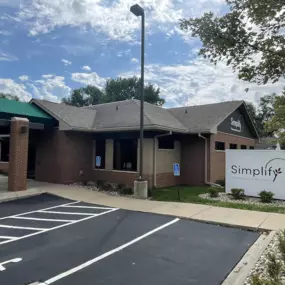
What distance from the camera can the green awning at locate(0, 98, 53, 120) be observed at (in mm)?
13408

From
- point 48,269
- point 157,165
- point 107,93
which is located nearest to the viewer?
point 48,269

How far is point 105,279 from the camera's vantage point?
14.9 feet

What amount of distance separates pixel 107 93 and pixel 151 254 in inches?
1726

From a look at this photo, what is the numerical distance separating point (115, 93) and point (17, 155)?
35508 mm

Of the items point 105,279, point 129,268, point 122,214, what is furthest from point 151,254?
point 122,214

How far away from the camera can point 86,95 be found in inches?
2002

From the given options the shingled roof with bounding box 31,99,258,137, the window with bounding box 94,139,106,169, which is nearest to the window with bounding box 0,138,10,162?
the shingled roof with bounding box 31,99,258,137

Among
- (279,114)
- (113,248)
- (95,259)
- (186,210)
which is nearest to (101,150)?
(186,210)

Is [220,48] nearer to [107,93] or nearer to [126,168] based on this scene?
[126,168]

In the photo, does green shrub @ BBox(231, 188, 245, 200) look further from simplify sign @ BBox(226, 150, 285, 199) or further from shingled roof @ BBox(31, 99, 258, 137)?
shingled roof @ BBox(31, 99, 258, 137)

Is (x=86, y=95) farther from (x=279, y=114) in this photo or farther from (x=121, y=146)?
(x=279, y=114)

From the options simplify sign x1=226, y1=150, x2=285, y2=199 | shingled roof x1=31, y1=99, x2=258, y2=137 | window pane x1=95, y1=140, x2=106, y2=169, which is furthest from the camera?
Result: window pane x1=95, y1=140, x2=106, y2=169

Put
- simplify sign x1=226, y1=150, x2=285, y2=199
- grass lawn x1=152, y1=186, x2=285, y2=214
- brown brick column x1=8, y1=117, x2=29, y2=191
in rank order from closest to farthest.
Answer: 1. grass lawn x1=152, y1=186, x2=285, y2=214
2. simplify sign x1=226, y1=150, x2=285, y2=199
3. brown brick column x1=8, y1=117, x2=29, y2=191

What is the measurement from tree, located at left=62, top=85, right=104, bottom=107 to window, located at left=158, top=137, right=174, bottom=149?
35578 mm
